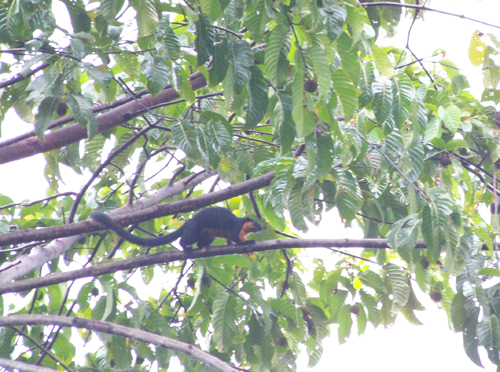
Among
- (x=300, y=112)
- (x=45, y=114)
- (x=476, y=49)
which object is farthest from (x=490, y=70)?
(x=45, y=114)

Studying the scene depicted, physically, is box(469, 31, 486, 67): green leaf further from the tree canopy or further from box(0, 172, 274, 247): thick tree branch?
box(0, 172, 274, 247): thick tree branch

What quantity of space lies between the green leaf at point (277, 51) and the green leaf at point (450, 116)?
147 centimetres

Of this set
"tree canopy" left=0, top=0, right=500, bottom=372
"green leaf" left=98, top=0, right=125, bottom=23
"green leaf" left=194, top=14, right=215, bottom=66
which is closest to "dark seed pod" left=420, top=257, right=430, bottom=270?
"tree canopy" left=0, top=0, right=500, bottom=372

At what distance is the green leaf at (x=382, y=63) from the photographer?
2709 millimetres

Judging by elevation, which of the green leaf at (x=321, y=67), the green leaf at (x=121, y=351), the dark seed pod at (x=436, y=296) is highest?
the green leaf at (x=321, y=67)

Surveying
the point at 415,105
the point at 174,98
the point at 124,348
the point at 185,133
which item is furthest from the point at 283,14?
the point at 124,348

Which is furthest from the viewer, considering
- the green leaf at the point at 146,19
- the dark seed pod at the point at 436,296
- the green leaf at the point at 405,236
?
the dark seed pod at the point at 436,296

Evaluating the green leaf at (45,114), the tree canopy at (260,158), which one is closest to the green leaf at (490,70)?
the tree canopy at (260,158)

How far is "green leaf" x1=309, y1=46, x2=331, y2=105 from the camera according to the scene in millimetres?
1974

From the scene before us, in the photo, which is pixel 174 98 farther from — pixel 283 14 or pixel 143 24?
pixel 283 14

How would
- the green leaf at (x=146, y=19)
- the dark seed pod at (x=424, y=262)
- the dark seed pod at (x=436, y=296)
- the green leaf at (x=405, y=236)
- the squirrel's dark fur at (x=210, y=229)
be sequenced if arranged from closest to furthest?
the green leaf at (x=146, y=19) → the green leaf at (x=405, y=236) → the dark seed pod at (x=424, y=262) → the dark seed pod at (x=436, y=296) → the squirrel's dark fur at (x=210, y=229)

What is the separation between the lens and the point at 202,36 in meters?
2.11

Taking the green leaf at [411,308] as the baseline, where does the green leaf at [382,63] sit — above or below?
above

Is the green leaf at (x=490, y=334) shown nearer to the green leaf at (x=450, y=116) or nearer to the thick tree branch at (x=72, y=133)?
the green leaf at (x=450, y=116)
